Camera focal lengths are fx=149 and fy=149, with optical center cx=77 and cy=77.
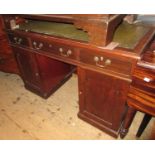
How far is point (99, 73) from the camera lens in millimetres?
1005

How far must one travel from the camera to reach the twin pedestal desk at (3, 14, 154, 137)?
0.87 metres

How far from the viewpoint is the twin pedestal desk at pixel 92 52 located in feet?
2.85

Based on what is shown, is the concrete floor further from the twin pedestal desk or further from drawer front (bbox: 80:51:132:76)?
drawer front (bbox: 80:51:132:76)

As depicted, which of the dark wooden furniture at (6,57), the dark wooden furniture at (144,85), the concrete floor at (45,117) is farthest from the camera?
the dark wooden furniture at (6,57)

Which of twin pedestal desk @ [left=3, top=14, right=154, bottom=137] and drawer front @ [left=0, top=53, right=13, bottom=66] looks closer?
twin pedestal desk @ [left=3, top=14, right=154, bottom=137]

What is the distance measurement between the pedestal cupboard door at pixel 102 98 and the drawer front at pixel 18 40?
616mm

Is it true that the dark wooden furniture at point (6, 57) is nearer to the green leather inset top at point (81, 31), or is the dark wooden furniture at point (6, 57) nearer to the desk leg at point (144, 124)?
the green leather inset top at point (81, 31)

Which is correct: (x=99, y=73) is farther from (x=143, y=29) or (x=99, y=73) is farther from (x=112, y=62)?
(x=143, y=29)

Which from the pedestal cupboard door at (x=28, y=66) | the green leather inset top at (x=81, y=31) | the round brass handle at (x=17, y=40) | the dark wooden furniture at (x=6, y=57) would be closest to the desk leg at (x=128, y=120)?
the green leather inset top at (x=81, y=31)

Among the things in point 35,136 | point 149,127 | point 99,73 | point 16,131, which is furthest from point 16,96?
point 149,127

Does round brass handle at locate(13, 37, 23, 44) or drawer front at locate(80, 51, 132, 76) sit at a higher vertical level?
drawer front at locate(80, 51, 132, 76)

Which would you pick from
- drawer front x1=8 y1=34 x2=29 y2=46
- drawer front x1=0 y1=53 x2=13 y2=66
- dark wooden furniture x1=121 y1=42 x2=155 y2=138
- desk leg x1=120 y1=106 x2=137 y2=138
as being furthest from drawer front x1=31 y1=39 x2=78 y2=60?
drawer front x1=0 y1=53 x2=13 y2=66
